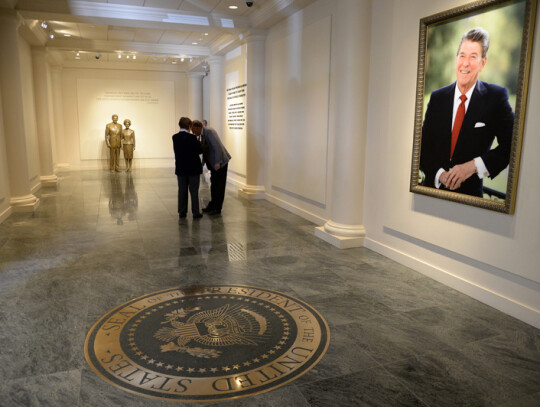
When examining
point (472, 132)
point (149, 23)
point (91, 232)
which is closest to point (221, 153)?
point (91, 232)

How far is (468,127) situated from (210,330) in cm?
286

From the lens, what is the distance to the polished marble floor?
8.27ft

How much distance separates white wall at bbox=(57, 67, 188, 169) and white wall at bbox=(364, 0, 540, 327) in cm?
1221

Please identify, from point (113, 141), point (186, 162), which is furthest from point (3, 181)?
point (113, 141)

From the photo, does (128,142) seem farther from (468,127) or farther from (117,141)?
(468,127)

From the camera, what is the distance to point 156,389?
8.28 ft

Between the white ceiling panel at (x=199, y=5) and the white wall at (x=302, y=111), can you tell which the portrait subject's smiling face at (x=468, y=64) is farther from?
the white ceiling panel at (x=199, y=5)

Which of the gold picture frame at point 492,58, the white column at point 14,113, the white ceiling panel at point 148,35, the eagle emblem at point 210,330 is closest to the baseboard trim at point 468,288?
the gold picture frame at point 492,58

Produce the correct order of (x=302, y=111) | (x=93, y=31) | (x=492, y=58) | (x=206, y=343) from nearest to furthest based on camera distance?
(x=206, y=343)
(x=492, y=58)
(x=302, y=111)
(x=93, y=31)

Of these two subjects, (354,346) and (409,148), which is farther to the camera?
(409,148)

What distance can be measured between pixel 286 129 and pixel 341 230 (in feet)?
9.87

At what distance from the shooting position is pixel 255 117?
9016mm

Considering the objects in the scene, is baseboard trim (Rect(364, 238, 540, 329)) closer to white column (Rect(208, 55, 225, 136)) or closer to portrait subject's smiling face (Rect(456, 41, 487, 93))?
portrait subject's smiling face (Rect(456, 41, 487, 93))

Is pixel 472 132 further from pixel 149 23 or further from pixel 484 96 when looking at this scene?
pixel 149 23
